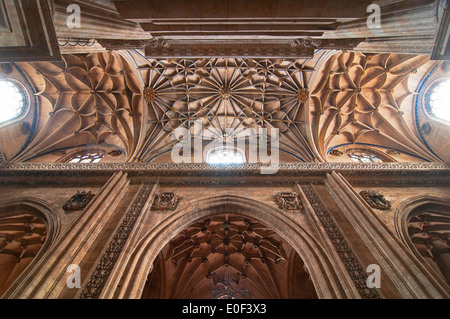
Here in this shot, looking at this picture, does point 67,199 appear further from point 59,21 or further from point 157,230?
point 59,21

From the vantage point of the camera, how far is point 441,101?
11.7 metres

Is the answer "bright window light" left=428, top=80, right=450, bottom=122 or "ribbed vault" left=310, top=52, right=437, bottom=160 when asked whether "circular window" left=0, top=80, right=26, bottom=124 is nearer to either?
"ribbed vault" left=310, top=52, right=437, bottom=160

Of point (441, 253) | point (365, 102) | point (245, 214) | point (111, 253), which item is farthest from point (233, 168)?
point (441, 253)

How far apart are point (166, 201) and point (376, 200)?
7.98 metres

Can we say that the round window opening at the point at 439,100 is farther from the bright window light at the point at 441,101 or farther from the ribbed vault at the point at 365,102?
the ribbed vault at the point at 365,102

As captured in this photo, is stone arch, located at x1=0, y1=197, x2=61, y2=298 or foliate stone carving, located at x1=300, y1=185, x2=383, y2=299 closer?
foliate stone carving, located at x1=300, y1=185, x2=383, y2=299

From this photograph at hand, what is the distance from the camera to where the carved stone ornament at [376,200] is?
8.12 meters

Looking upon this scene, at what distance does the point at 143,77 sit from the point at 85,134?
526cm

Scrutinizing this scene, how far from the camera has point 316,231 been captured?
7305 mm

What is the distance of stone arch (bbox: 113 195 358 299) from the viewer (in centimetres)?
583

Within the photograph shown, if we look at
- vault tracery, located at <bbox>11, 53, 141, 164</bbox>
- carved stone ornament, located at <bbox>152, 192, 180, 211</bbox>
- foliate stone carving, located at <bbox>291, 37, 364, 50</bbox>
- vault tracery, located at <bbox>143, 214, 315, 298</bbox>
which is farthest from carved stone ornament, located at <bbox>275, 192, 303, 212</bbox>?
vault tracery, located at <bbox>11, 53, 141, 164</bbox>

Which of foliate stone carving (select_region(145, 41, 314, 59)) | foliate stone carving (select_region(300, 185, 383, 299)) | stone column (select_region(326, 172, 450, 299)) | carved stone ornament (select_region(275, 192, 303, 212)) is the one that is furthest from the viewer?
carved stone ornament (select_region(275, 192, 303, 212))

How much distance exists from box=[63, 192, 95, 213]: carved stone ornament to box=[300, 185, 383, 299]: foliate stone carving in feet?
27.7

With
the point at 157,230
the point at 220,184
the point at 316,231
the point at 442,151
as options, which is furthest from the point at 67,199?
the point at 442,151
